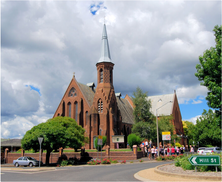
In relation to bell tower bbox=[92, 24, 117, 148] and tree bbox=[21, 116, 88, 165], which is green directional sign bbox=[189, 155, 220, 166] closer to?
tree bbox=[21, 116, 88, 165]

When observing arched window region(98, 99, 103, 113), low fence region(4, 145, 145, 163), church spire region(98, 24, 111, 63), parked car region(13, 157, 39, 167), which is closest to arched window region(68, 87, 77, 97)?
arched window region(98, 99, 103, 113)

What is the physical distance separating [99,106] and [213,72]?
32306 millimetres

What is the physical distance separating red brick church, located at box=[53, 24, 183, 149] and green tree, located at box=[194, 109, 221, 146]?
1701 centimetres

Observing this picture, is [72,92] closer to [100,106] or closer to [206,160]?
[100,106]

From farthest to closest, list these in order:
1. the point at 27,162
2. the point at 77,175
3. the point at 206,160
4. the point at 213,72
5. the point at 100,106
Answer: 1. the point at 100,106
2. the point at 27,162
3. the point at 213,72
4. the point at 77,175
5. the point at 206,160

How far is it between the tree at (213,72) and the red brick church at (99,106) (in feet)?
95.7

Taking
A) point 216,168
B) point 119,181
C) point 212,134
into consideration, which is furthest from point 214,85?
point 212,134

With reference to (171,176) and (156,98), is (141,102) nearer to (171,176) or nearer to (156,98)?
(156,98)

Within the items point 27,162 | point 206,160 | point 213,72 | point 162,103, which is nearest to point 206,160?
point 206,160

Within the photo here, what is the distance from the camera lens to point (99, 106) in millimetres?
48594

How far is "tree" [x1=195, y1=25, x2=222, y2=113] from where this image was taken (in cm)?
1797

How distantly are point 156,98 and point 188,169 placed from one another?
202 feet

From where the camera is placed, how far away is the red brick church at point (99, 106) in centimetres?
4631

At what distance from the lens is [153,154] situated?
105ft
